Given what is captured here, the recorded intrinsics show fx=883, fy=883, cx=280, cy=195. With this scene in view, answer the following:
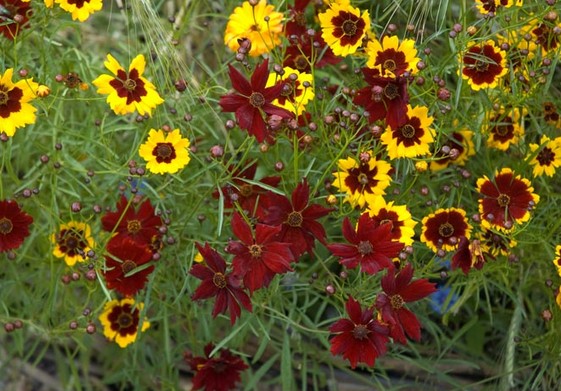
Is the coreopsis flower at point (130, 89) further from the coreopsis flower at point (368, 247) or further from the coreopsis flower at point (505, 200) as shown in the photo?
the coreopsis flower at point (505, 200)

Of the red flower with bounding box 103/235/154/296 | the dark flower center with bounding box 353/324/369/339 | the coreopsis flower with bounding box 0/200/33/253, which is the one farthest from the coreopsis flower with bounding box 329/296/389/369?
the coreopsis flower with bounding box 0/200/33/253

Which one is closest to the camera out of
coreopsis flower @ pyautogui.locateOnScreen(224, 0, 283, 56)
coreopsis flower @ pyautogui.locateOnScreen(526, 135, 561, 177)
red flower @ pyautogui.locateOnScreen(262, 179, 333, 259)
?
red flower @ pyautogui.locateOnScreen(262, 179, 333, 259)

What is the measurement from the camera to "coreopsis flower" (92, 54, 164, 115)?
5.54ft

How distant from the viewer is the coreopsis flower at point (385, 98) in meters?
1.59

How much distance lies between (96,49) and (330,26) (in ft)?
3.64

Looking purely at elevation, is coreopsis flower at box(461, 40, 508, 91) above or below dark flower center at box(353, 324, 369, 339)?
above

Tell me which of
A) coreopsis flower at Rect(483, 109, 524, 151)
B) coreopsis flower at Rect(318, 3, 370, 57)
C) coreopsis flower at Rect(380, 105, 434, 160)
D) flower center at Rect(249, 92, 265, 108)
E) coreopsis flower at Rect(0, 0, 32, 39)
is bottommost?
coreopsis flower at Rect(483, 109, 524, 151)

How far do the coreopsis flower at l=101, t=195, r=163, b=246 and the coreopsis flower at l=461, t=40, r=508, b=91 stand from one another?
680mm

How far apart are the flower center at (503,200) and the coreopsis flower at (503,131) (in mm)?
163

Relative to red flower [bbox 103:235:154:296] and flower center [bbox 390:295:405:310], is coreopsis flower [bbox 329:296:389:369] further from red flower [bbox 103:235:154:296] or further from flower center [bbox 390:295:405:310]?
red flower [bbox 103:235:154:296]

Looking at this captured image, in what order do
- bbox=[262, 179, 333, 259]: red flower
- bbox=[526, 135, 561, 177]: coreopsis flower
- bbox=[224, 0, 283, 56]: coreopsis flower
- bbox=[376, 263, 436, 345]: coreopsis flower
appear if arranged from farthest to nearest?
bbox=[224, 0, 283, 56]: coreopsis flower
bbox=[526, 135, 561, 177]: coreopsis flower
bbox=[262, 179, 333, 259]: red flower
bbox=[376, 263, 436, 345]: coreopsis flower

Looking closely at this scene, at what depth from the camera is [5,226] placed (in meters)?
1.77

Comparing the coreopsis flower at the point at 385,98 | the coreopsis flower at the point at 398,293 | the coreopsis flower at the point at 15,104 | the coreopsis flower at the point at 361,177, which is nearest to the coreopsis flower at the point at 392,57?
the coreopsis flower at the point at 385,98

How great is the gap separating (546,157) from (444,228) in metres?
0.28
